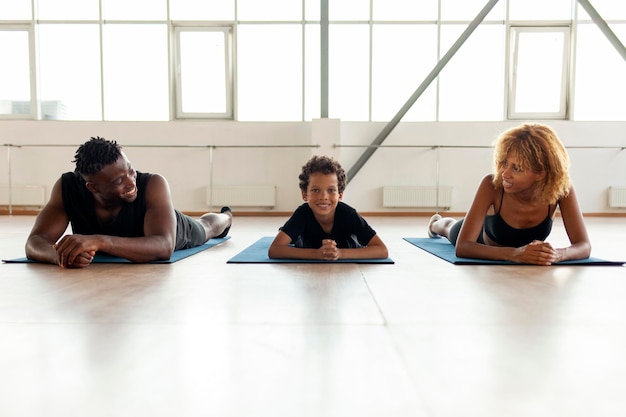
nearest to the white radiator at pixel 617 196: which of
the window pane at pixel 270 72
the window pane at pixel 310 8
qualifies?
the window pane at pixel 270 72

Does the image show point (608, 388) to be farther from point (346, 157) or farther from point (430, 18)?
point (430, 18)

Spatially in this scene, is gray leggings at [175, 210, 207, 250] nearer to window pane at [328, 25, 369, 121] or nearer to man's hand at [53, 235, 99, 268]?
man's hand at [53, 235, 99, 268]

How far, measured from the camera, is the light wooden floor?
2.34ft

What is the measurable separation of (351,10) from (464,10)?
5.09 ft

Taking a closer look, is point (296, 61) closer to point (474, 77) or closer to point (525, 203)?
point (474, 77)

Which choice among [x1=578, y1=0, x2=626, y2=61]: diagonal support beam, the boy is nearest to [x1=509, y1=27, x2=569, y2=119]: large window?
[x1=578, y1=0, x2=626, y2=61]: diagonal support beam

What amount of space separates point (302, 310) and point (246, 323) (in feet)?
0.62

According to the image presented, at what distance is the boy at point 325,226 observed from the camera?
2.12m

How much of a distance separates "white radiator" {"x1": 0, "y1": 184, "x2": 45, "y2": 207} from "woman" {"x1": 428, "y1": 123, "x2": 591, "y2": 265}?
6.15m

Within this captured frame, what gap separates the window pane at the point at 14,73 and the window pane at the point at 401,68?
4900 millimetres

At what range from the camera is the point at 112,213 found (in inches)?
83.6

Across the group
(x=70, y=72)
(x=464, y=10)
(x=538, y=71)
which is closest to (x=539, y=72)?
(x=538, y=71)

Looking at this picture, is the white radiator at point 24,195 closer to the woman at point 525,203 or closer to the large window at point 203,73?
the large window at point 203,73

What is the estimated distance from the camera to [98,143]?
1.90 m
